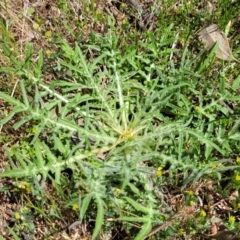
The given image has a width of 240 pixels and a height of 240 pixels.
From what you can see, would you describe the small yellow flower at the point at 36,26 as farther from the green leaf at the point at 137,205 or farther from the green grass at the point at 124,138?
the green leaf at the point at 137,205

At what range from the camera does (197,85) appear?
2.82 metres

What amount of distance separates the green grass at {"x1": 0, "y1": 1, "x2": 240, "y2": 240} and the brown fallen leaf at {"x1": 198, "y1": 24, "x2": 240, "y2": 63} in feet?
0.22

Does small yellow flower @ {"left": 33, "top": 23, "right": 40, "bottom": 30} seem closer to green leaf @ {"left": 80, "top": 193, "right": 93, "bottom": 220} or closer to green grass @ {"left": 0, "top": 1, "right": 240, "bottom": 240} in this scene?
green grass @ {"left": 0, "top": 1, "right": 240, "bottom": 240}

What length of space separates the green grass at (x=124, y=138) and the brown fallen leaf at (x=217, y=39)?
0.07 metres

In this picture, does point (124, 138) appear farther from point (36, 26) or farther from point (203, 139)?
point (36, 26)

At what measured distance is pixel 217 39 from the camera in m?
2.97

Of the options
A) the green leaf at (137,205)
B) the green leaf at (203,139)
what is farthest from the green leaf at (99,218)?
the green leaf at (203,139)

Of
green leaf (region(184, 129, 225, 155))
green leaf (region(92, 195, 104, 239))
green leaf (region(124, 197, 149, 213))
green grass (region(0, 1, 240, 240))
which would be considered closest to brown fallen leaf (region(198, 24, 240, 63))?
green grass (region(0, 1, 240, 240))

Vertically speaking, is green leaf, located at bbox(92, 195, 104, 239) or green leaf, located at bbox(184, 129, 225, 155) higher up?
green leaf, located at bbox(184, 129, 225, 155)

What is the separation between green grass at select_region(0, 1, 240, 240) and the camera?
249 centimetres

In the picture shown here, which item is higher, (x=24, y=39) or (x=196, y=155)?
(x=24, y=39)

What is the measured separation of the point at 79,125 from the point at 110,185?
0.43 metres

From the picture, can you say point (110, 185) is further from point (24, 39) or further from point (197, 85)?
point (24, 39)

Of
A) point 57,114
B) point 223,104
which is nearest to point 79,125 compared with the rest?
point 57,114
